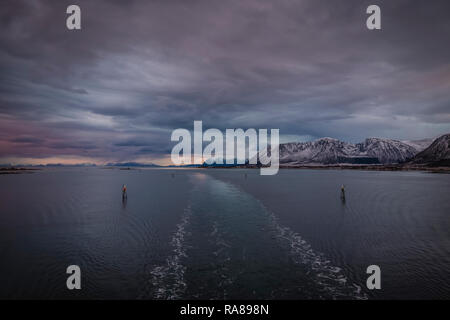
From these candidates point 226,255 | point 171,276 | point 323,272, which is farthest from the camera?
point 226,255

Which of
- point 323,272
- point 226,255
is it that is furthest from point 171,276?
point 323,272

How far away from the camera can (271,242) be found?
62.2 ft

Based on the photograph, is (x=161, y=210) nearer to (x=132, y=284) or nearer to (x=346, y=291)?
(x=132, y=284)

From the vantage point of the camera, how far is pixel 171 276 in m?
12.9

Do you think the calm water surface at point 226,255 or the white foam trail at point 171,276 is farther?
the calm water surface at point 226,255

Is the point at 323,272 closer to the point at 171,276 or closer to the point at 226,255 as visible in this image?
the point at 226,255

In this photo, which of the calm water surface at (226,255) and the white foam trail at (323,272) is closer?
the white foam trail at (323,272)

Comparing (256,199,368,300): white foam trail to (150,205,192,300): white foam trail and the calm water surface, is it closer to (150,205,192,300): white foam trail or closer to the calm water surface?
the calm water surface

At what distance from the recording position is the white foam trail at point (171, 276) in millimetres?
11242

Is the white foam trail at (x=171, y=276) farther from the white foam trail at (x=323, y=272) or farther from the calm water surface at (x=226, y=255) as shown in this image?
the white foam trail at (x=323, y=272)

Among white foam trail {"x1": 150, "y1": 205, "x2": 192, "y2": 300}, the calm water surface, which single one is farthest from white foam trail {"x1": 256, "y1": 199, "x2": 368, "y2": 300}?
white foam trail {"x1": 150, "y1": 205, "x2": 192, "y2": 300}

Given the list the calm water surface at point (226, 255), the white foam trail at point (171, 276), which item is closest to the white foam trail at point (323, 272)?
the calm water surface at point (226, 255)
